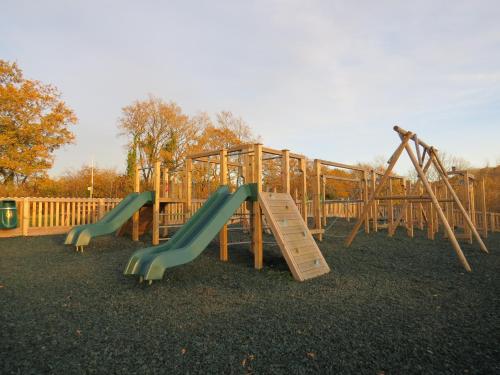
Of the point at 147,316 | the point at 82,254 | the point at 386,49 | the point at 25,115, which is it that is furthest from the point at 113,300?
the point at 25,115

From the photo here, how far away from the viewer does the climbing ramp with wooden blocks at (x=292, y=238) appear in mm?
5402

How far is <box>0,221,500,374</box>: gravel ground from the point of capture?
2.54 m

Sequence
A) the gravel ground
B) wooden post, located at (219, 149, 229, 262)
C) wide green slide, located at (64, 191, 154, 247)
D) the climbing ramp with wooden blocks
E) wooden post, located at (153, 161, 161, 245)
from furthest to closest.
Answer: wooden post, located at (153, 161, 161, 245) → wide green slide, located at (64, 191, 154, 247) → wooden post, located at (219, 149, 229, 262) → the climbing ramp with wooden blocks → the gravel ground

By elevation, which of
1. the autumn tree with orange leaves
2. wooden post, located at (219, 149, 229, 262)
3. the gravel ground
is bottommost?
the gravel ground

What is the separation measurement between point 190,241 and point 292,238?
1.89m

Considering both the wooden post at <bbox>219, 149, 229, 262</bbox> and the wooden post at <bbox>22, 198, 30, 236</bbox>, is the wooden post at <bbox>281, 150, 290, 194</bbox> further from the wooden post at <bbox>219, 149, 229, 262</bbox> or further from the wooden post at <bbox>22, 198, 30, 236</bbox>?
the wooden post at <bbox>22, 198, 30, 236</bbox>

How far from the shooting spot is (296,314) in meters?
3.63

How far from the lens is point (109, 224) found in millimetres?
8359

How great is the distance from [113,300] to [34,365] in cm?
174

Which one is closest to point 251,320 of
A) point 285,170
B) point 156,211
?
point 285,170

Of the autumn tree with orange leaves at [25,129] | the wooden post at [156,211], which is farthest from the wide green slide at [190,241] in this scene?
the autumn tree with orange leaves at [25,129]

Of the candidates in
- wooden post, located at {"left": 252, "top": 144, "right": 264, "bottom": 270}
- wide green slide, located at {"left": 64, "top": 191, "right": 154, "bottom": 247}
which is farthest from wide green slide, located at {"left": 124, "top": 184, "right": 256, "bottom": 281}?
wide green slide, located at {"left": 64, "top": 191, "right": 154, "bottom": 247}

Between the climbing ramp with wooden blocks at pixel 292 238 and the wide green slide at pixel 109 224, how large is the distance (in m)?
4.55

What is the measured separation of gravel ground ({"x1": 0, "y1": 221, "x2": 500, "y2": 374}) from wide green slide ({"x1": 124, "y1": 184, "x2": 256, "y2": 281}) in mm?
371
